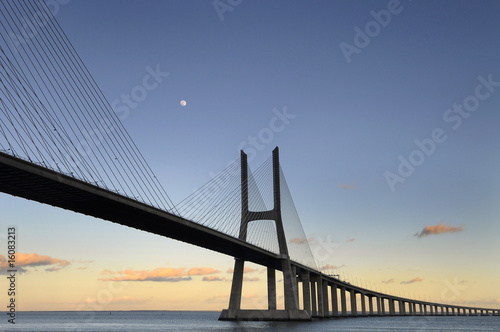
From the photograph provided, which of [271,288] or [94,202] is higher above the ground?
[94,202]

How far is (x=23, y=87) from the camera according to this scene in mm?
27469

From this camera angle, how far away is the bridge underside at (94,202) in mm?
29141

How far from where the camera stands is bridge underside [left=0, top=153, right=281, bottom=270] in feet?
95.6

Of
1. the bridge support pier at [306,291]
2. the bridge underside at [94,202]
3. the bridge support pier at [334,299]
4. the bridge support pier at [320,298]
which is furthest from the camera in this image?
the bridge support pier at [334,299]

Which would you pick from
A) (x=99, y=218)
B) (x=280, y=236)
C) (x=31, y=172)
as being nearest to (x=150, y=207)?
(x=99, y=218)

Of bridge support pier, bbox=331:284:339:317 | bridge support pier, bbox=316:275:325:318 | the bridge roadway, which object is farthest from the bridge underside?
bridge support pier, bbox=331:284:339:317

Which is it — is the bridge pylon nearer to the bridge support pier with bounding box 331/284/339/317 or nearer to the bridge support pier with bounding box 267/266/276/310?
the bridge support pier with bounding box 267/266/276/310

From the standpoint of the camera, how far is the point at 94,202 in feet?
119

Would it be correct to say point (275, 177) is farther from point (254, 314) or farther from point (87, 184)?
point (87, 184)

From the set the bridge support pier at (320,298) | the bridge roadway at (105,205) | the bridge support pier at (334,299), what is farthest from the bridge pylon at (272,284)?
the bridge support pier at (334,299)

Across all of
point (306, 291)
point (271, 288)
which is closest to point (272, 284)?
point (271, 288)

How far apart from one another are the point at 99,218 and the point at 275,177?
3587 cm

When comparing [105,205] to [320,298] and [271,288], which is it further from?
[320,298]

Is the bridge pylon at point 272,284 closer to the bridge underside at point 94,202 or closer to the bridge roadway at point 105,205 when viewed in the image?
the bridge roadway at point 105,205
